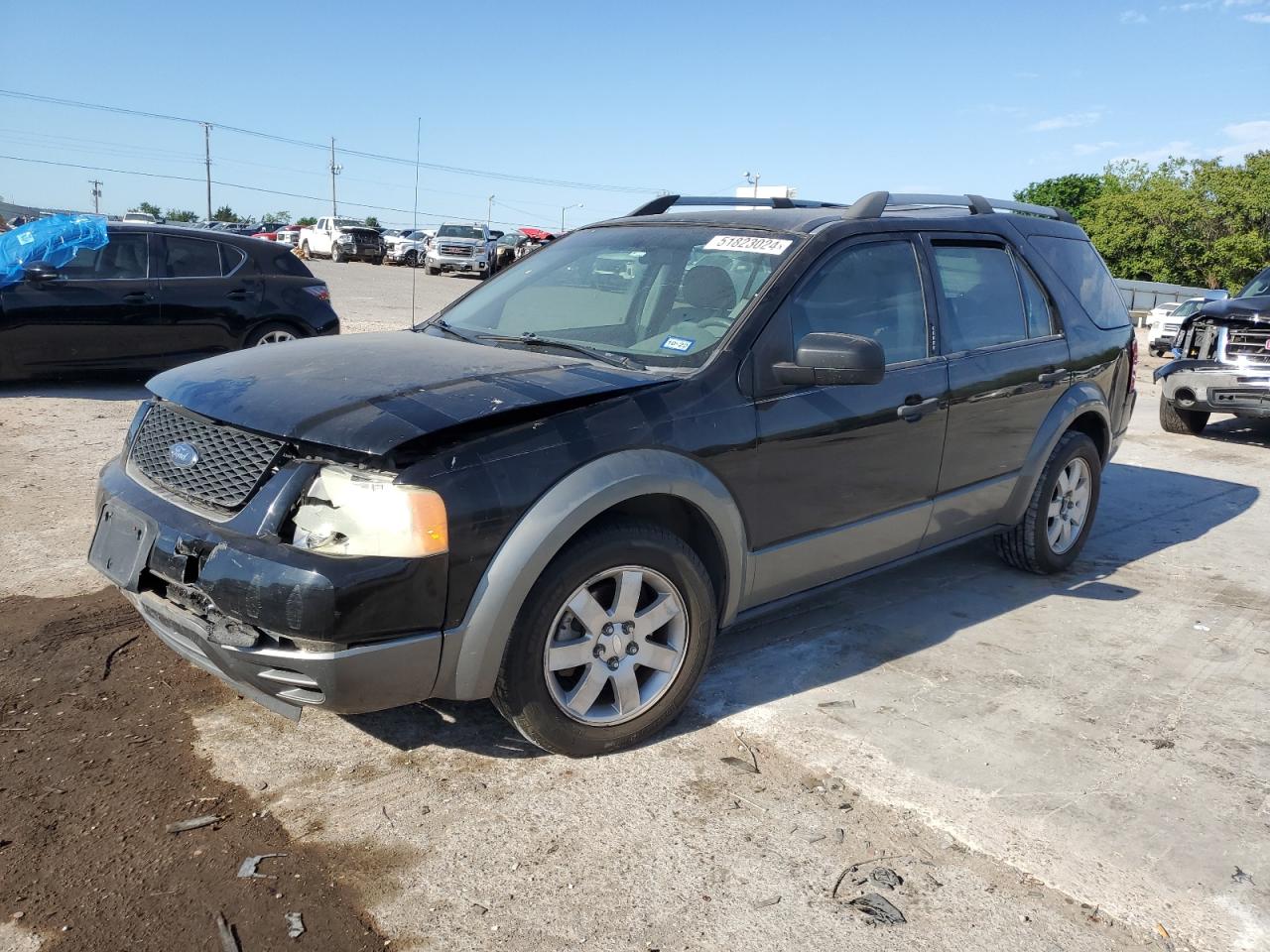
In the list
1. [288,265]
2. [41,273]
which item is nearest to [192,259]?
[288,265]

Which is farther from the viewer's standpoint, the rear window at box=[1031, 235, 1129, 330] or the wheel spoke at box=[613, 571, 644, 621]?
the rear window at box=[1031, 235, 1129, 330]

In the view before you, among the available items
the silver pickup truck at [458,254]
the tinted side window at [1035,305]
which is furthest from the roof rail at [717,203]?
the silver pickup truck at [458,254]

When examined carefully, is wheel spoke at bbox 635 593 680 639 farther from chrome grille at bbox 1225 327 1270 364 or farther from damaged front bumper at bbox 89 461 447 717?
chrome grille at bbox 1225 327 1270 364

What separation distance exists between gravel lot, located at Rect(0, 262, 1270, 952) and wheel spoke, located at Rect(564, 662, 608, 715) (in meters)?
0.22

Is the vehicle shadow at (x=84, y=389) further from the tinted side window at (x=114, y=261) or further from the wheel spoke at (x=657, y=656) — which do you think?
the wheel spoke at (x=657, y=656)

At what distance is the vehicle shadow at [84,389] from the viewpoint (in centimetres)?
924

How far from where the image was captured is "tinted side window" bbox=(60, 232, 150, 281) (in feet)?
29.9

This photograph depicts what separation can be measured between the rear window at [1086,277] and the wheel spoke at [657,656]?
10.2 ft

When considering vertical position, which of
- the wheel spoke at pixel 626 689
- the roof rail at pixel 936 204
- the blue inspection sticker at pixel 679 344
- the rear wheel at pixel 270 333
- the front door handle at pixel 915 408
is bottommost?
the wheel spoke at pixel 626 689

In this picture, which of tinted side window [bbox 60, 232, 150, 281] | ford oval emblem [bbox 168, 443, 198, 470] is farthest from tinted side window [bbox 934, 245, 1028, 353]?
tinted side window [bbox 60, 232, 150, 281]

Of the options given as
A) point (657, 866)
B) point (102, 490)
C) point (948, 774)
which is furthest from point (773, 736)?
point (102, 490)

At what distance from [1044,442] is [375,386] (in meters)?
3.37

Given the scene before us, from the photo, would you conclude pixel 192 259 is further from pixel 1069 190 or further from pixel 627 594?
pixel 1069 190

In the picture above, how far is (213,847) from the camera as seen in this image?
111 inches
